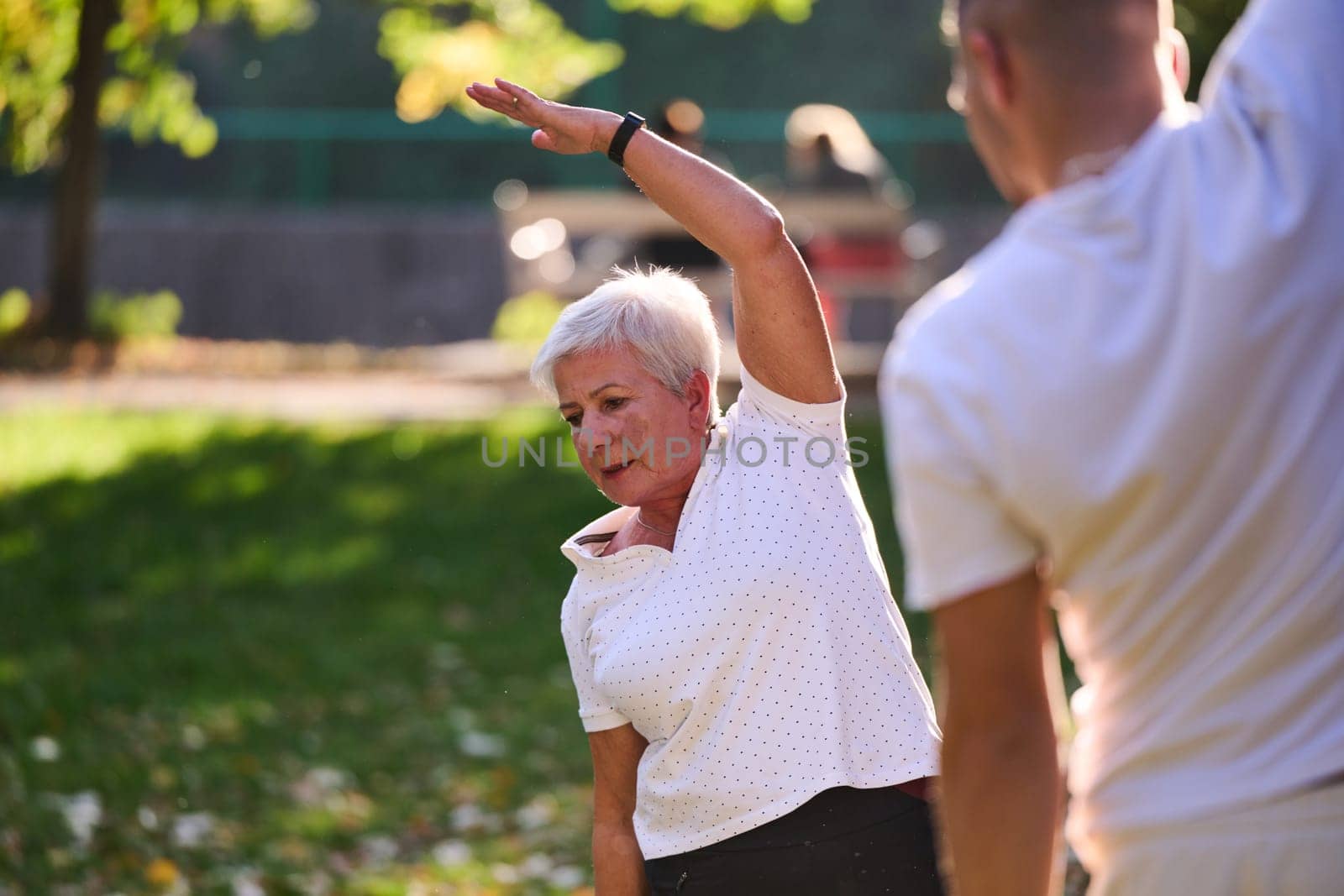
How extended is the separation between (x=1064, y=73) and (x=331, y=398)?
11.1 m

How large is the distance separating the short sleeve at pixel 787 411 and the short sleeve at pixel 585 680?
1.39ft

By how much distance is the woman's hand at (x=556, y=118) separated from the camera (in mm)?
2785

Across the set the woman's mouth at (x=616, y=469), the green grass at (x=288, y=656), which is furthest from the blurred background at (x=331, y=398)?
the woman's mouth at (x=616, y=469)

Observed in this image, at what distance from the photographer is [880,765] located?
271 centimetres

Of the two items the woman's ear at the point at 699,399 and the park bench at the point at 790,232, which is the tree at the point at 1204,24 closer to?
the park bench at the point at 790,232

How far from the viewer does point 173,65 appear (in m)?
13.6

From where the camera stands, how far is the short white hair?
284cm

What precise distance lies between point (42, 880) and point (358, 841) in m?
1.15

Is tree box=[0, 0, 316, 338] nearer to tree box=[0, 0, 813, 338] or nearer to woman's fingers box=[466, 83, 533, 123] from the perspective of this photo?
tree box=[0, 0, 813, 338]

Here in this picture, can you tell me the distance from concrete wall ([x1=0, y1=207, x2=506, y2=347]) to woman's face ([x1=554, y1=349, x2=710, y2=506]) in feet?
48.4

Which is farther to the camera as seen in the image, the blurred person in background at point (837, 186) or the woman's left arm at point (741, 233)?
the blurred person in background at point (837, 186)

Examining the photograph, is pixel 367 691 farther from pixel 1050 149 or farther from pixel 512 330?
pixel 512 330

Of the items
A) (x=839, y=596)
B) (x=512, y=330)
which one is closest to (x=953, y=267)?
(x=512, y=330)

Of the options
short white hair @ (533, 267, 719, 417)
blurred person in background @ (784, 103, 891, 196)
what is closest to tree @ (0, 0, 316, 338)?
blurred person in background @ (784, 103, 891, 196)
